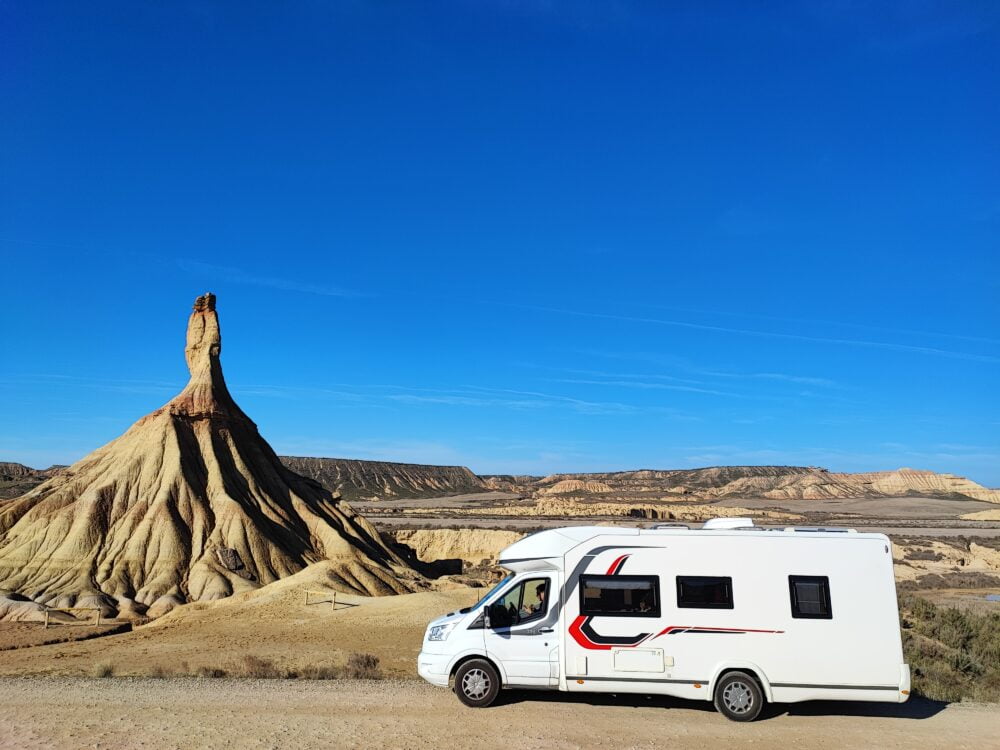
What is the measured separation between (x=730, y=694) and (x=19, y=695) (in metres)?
12.6

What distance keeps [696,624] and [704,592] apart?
0.53 m

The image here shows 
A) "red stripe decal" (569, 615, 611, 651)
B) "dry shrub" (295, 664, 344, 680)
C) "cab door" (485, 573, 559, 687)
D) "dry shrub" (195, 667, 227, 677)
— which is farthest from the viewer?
"dry shrub" (195, 667, 227, 677)

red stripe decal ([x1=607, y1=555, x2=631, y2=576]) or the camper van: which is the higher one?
red stripe decal ([x1=607, y1=555, x2=631, y2=576])

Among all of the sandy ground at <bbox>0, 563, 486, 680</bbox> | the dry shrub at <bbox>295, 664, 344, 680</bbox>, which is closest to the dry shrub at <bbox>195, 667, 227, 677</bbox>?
the sandy ground at <bbox>0, 563, 486, 680</bbox>

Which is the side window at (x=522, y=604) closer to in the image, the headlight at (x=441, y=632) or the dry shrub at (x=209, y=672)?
the headlight at (x=441, y=632)

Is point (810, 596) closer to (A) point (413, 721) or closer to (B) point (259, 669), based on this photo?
(A) point (413, 721)

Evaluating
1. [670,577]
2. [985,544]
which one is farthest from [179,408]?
[985,544]

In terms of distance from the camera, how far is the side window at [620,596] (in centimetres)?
1162

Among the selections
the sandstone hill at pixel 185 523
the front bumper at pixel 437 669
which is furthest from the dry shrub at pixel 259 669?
the sandstone hill at pixel 185 523

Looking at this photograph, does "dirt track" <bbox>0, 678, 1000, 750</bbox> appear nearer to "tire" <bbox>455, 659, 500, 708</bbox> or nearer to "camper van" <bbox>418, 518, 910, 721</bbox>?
"tire" <bbox>455, 659, 500, 708</bbox>

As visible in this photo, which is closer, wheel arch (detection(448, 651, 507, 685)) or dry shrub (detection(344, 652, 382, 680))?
wheel arch (detection(448, 651, 507, 685))

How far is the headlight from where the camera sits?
12.1 metres

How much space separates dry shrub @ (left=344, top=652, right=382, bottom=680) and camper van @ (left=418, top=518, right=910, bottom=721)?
4642 millimetres

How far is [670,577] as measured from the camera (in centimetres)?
1172
